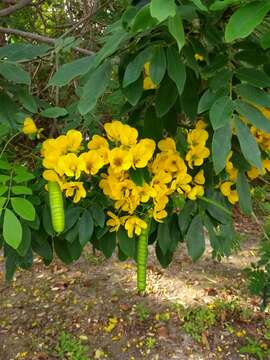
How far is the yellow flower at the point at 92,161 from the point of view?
2.93 ft

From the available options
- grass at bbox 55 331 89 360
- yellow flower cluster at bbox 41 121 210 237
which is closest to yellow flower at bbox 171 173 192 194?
yellow flower cluster at bbox 41 121 210 237

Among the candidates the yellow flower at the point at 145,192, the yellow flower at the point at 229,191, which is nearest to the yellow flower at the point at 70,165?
the yellow flower at the point at 145,192

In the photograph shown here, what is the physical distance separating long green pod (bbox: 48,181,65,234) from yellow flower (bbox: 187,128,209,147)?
0.27m

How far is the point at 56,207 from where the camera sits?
0.89 m

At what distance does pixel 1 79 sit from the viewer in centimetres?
104

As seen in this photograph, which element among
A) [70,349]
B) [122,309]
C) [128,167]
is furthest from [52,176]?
[122,309]

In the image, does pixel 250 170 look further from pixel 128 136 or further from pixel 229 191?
pixel 128 136

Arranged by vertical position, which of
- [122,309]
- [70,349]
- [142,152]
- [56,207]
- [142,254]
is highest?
[142,152]

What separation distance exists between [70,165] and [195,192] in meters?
0.27

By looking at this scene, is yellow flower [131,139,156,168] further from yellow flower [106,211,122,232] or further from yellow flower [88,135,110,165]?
yellow flower [106,211,122,232]

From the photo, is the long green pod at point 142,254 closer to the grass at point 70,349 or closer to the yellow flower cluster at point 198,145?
the yellow flower cluster at point 198,145

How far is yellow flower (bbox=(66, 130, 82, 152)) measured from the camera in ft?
3.00

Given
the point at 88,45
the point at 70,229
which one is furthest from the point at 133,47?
the point at 88,45

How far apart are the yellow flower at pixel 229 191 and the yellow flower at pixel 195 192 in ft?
0.24
